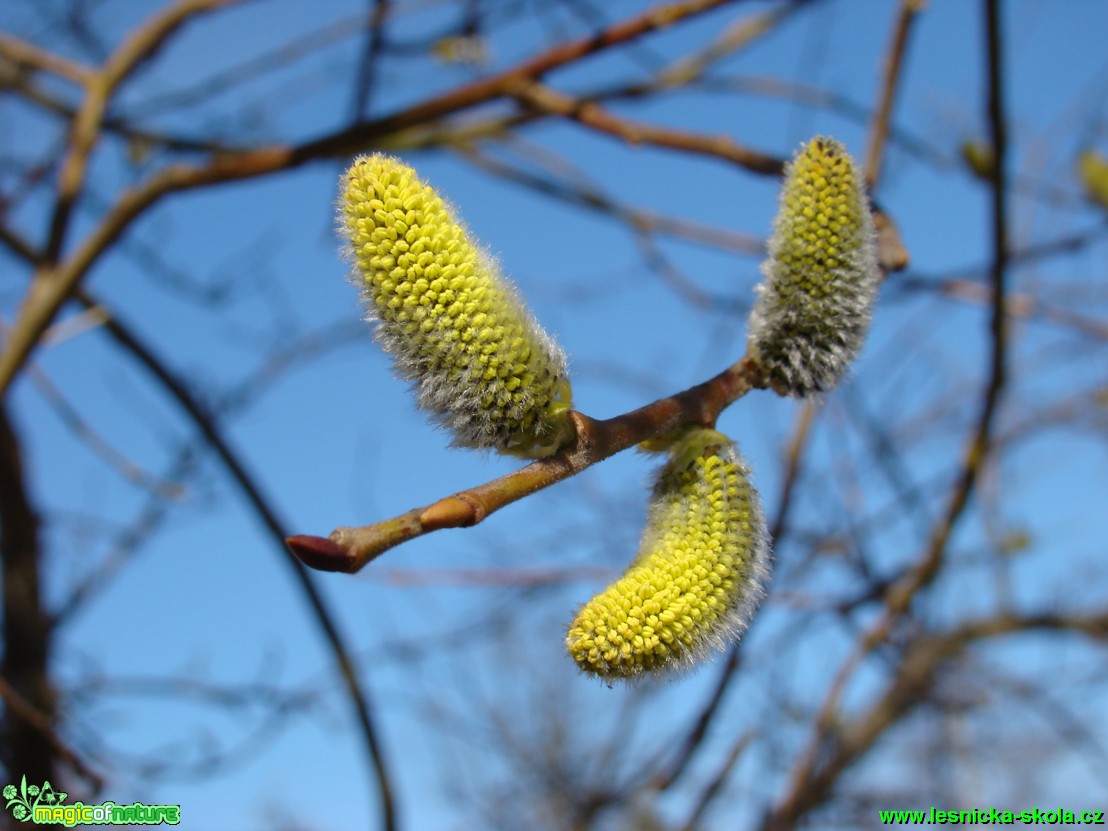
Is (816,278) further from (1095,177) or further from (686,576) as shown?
(1095,177)

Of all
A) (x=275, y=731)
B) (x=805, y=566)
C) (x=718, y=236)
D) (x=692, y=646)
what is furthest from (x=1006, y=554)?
(x=692, y=646)

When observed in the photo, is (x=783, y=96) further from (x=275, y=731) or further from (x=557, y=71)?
(x=275, y=731)

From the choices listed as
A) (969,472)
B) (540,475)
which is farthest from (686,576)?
(969,472)

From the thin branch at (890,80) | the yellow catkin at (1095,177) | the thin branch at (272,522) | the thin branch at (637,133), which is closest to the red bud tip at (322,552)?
the thin branch at (637,133)

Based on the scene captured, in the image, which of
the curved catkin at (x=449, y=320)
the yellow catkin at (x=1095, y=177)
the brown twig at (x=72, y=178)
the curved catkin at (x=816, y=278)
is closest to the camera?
the curved catkin at (x=449, y=320)

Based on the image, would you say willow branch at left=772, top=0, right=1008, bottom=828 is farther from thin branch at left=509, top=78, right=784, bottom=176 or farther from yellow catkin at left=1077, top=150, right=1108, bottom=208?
yellow catkin at left=1077, top=150, right=1108, bottom=208

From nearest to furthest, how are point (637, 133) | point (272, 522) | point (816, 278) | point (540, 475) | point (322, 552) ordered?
1. point (322, 552)
2. point (540, 475)
3. point (816, 278)
4. point (637, 133)
5. point (272, 522)

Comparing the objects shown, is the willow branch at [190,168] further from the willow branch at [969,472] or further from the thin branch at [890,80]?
the willow branch at [969,472]
